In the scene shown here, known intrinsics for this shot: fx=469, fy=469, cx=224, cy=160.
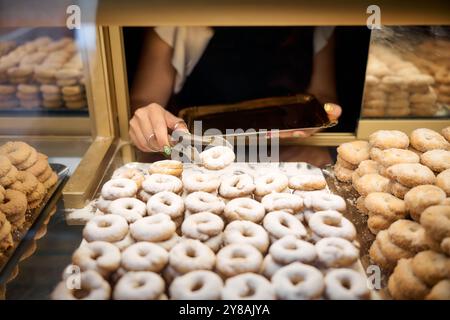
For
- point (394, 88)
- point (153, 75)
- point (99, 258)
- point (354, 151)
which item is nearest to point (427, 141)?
point (354, 151)

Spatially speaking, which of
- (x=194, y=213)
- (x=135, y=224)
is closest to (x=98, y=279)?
(x=135, y=224)

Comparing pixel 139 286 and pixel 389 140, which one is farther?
pixel 389 140

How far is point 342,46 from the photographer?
2457 millimetres

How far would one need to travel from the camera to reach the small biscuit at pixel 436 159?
1.43 meters

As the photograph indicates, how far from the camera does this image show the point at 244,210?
4.36ft

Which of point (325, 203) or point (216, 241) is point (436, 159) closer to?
point (325, 203)

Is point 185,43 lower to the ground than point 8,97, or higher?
higher

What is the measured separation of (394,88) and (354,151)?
1.62 feet

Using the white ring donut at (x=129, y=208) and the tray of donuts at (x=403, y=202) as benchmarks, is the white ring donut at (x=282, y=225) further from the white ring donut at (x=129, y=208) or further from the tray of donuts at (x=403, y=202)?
the white ring donut at (x=129, y=208)

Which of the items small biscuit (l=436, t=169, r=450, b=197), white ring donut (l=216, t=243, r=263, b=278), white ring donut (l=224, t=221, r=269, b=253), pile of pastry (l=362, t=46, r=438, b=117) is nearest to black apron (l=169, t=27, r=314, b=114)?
pile of pastry (l=362, t=46, r=438, b=117)

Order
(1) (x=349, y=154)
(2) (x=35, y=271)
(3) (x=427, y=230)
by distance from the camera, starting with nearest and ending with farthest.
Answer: (3) (x=427, y=230) → (2) (x=35, y=271) → (1) (x=349, y=154)

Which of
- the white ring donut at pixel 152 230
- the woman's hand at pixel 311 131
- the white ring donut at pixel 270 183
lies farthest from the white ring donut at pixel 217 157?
the white ring donut at pixel 152 230
